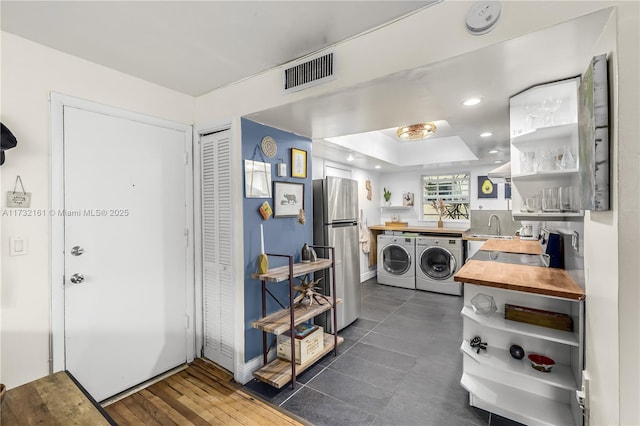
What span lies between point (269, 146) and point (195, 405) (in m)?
2.09

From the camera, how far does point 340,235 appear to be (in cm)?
332

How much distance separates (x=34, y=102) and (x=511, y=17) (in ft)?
8.59

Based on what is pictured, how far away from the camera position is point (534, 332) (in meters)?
1.77

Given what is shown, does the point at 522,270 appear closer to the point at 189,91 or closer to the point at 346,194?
the point at 346,194

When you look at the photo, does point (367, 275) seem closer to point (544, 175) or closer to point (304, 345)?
point (304, 345)

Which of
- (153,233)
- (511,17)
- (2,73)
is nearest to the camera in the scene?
(511,17)

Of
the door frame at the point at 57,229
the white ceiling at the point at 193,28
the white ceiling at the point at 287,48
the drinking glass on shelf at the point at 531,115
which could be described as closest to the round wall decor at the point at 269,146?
the white ceiling at the point at 287,48

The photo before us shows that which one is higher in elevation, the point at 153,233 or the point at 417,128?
the point at 417,128

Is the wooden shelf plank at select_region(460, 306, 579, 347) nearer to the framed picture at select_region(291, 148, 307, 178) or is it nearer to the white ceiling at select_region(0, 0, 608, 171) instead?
the white ceiling at select_region(0, 0, 608, 171)

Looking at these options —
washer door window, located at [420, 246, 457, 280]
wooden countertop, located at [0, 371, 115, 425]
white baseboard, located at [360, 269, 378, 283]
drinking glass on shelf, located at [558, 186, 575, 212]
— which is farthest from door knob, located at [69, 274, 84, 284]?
washer door window, located at [420, 246, 457, 280]

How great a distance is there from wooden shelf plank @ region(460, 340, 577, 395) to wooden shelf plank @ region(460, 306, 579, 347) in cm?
22

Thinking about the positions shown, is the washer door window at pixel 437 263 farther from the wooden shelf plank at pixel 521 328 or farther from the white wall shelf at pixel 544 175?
the white wall shelf at pixel 544 175

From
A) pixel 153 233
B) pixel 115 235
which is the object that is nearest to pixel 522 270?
pixel 153 233

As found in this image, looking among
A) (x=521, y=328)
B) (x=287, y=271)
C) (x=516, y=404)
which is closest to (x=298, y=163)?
(x=287, y=271)
